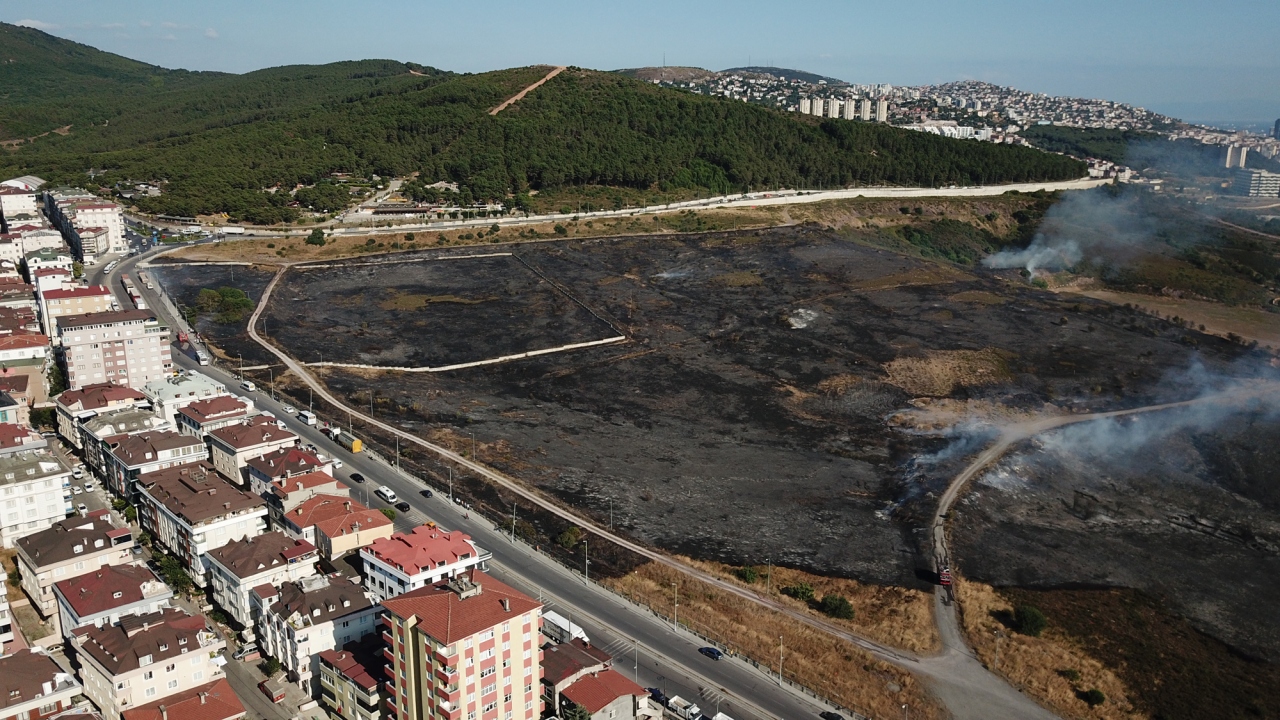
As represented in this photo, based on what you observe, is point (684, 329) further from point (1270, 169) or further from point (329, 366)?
point (1270, 169)

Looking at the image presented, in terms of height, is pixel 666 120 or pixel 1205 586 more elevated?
pixel 666 120

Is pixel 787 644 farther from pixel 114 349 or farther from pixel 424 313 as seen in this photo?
pixel 424 313

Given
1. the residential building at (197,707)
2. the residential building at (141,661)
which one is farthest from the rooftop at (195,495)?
the residential building at (197,707)

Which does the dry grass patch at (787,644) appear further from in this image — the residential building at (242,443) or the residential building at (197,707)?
the residential building at (242,443)

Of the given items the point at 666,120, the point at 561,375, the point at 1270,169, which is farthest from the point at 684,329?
the point at 1270,169

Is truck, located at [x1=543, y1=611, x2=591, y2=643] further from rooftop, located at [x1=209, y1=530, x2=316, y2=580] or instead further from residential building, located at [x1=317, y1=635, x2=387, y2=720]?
rooftop, located at [x1=209, y1=530, x2=316, y2=580]

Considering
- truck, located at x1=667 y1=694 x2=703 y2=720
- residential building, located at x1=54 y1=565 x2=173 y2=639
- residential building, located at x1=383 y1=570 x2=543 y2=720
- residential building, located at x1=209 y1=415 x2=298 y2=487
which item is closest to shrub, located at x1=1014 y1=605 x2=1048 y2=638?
truck, located at x1=667 y1=694 x2=703 y2=720
